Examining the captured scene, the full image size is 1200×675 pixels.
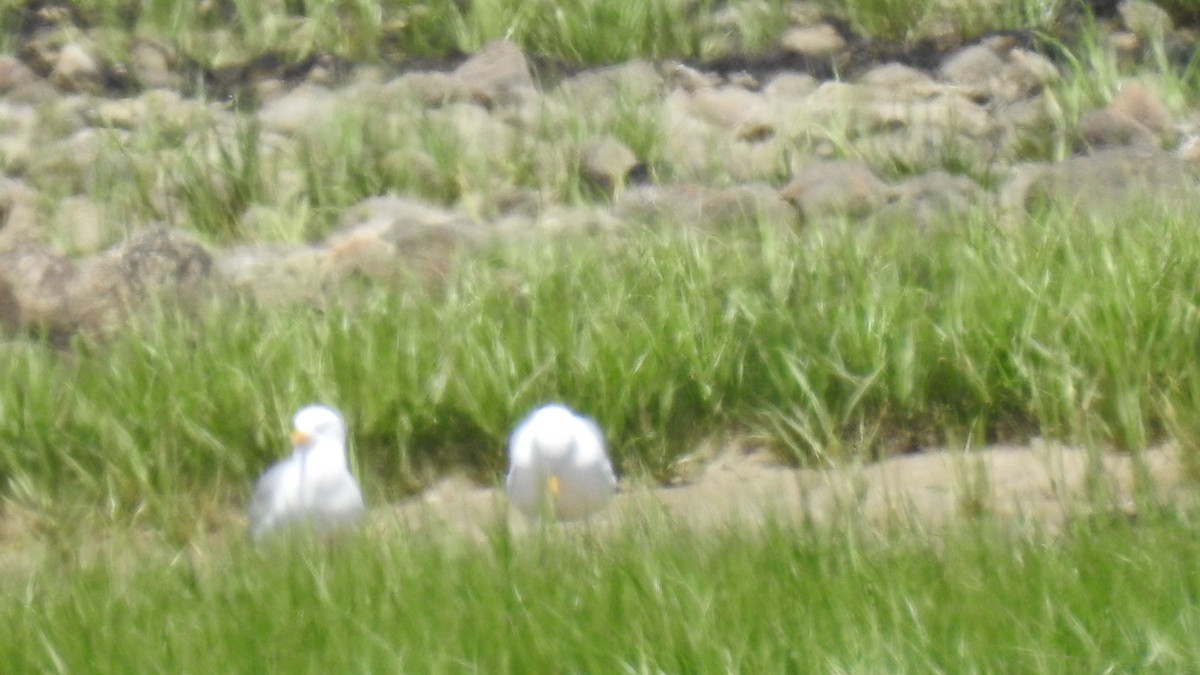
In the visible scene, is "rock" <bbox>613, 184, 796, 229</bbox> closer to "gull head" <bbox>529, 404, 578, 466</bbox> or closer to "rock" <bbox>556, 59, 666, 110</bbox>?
"rock" <bbox>556, 59, 666, 110</bbox>

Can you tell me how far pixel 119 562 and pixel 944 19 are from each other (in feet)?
16.4

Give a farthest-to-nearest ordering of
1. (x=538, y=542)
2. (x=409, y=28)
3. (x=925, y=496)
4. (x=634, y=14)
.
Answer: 1. (x=409, y=28)
2. (x=634, y=14)
3. (x=925, y=496)
4. (x=538, y=542)

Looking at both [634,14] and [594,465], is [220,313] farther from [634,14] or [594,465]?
[634,14]

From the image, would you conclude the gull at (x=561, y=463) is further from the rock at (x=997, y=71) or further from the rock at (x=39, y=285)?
the rock at (x=997, y=71)

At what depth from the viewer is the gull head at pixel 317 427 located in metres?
3.92

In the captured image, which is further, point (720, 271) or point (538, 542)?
point (720, 271)

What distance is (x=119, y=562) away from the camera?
345 cm

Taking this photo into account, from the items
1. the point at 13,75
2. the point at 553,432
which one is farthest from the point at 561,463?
the point at 13,75

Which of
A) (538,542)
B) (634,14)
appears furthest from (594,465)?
(634,14)

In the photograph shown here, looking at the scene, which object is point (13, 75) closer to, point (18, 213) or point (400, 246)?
point (18, 213)

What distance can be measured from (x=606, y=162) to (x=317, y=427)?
7.16 feet

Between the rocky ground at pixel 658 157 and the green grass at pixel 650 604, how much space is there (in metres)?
0.35

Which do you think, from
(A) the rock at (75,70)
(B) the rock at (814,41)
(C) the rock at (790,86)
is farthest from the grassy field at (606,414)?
(A) the rock at (75,70)

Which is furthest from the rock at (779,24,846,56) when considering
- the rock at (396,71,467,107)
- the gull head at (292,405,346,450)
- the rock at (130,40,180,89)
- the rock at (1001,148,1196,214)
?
the gull head at (292,405,346,450)
